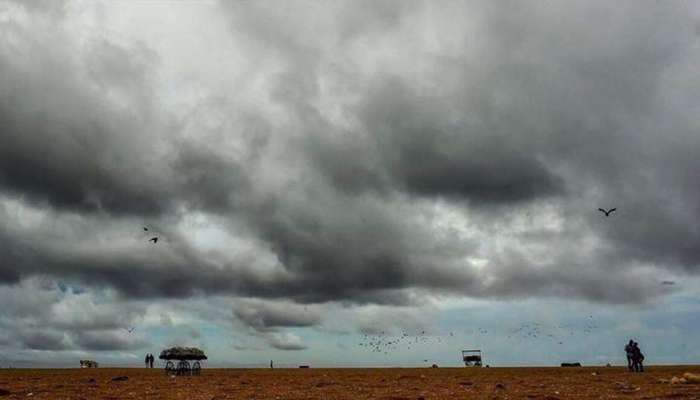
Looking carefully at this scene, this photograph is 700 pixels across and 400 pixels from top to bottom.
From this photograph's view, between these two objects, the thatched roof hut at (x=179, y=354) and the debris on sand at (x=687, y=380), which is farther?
the thatched roof hut at (x=179, y=354)

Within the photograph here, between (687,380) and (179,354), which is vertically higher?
(179,354)

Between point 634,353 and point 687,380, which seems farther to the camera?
point 634,353

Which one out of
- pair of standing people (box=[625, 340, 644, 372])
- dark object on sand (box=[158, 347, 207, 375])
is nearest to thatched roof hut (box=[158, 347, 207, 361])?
dark object on sand (box=[158, 347, 207, 375])

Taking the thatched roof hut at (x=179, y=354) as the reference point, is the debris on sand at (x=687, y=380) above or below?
below

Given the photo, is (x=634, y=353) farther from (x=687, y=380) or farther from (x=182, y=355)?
(x=182, y=355)

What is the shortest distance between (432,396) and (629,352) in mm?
39067

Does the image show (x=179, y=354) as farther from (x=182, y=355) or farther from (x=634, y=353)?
(x=634, y=353)

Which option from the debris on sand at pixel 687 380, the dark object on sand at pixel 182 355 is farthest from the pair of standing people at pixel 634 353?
the dark object on sand at pixel 182 355

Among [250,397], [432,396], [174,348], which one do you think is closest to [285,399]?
[250,397]

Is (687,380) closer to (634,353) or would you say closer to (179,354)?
(634,353)

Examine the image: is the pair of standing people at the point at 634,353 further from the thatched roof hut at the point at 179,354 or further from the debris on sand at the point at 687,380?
the thatched roof hut at the point at 179,354

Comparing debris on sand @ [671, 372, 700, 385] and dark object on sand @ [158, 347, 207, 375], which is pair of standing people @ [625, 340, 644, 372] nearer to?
debris on sand @ [671, 372, 700, 385]

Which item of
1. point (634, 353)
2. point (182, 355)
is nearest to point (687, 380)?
point (634, 353)

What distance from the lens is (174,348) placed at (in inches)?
2704
